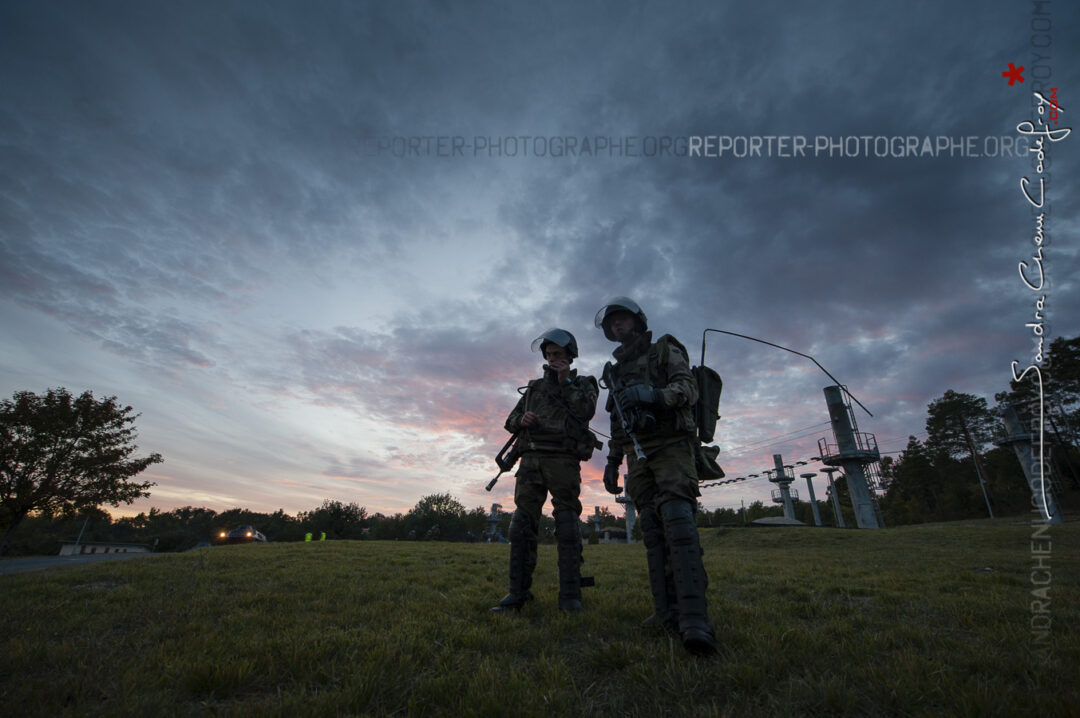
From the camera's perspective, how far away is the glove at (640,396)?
398 centimetres

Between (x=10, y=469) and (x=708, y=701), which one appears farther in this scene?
(x=10, y=469)

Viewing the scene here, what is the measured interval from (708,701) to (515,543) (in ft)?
9.82

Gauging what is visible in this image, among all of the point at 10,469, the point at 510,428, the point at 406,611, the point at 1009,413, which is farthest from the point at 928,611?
the point at 1009,413

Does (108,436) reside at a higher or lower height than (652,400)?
higher

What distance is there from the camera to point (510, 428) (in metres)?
5.79

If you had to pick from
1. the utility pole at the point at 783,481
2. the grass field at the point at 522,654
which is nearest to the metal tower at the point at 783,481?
the utility pole at the point at 783,481

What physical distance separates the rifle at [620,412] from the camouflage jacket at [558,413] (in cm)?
72

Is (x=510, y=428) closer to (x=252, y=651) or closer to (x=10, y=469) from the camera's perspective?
(x=252, y=651)

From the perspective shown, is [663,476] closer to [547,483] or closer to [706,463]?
[706,463]

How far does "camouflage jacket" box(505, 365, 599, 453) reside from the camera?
5.40 meters

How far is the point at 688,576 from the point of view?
354 cm

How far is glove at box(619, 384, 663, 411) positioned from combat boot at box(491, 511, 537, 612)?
6.57 feet

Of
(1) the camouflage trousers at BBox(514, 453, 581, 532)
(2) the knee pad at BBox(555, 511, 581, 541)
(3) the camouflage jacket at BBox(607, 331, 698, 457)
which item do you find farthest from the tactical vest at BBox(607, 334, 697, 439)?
(2) the knee pad at BBox(555, 511, 581, 541)

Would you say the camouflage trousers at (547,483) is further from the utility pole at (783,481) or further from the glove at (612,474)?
the utility pole at (783,481)
